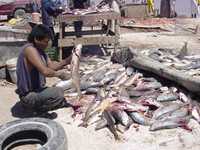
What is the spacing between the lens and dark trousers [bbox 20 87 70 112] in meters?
7.26

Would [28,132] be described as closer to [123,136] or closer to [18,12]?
[123,136]

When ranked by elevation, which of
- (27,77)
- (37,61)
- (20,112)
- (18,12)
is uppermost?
(18,12)

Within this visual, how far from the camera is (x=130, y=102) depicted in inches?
300

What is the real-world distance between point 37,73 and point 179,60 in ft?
13.8

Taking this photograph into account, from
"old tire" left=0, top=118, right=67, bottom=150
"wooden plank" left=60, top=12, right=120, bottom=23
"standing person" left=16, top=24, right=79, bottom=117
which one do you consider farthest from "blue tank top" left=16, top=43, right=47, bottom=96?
"wooden plank" left=60, top=12, right=120, bottom=23

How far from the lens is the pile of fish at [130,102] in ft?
23.3

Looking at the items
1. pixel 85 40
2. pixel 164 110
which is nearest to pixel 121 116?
pixel 164 110

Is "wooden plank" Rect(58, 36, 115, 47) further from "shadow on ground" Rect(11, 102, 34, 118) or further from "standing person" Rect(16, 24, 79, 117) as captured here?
"standing person" Rect(16, 24, 79, 117)

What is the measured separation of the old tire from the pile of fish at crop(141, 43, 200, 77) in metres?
3.79

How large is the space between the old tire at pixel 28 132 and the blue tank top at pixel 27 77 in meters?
0.86

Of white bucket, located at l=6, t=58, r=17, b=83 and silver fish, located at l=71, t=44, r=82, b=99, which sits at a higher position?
silver fish, located at l=71, t=44, r=82, b=99

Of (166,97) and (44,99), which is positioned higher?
(44,99)

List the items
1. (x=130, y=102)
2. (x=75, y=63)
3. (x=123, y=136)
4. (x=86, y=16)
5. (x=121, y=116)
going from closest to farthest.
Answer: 1. (x=123, y=136)
2. (x=121, y=116)
3. (x=75, y=63)
4. (x=130, y=102)
5. (x=86, y=16)

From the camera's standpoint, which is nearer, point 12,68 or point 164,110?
point 164,110
